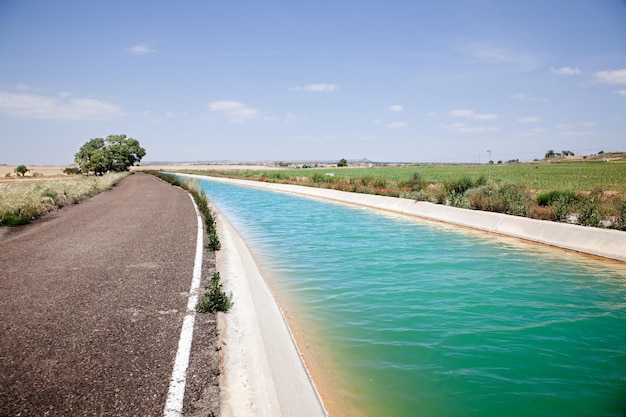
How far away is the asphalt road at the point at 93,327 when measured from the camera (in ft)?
11.6

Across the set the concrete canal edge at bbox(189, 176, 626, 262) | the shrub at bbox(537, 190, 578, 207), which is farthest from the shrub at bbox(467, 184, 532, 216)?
the concrete canal edge at bbox(189, 176, 626, 262)

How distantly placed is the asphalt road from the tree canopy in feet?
316

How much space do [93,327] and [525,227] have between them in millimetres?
15118

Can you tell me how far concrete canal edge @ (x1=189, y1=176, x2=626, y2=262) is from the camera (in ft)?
39.5

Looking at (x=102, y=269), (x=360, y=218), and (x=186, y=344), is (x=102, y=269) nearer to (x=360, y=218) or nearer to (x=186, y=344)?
(x=186, y=344)

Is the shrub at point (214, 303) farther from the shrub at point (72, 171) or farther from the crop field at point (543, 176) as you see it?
the shrub at point (72, 171)

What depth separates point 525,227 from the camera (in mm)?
15258

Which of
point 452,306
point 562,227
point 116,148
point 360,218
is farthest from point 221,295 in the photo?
point 116,148

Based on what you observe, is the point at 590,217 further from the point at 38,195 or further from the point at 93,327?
the point at 38,195

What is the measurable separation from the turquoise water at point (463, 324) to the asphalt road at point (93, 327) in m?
2.27

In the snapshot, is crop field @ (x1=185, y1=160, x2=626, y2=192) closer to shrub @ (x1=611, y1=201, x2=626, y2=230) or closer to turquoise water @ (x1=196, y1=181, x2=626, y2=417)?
shrub @ (x1=611, y1=201, x2=626, y2=230)

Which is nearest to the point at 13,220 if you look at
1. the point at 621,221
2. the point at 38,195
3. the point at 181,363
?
the point at 38,195

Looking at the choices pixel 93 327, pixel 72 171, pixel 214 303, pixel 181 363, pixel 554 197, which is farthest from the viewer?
pixel 72 171

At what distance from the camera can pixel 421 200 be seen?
2384cm
